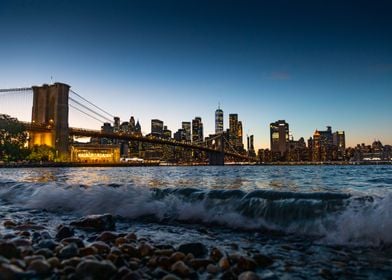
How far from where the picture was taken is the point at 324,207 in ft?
14.0

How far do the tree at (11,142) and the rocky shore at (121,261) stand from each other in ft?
223

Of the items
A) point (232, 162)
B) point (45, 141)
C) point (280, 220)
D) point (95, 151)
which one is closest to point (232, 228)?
point (280, 220)

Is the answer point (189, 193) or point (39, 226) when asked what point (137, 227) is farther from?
point (189, 193)

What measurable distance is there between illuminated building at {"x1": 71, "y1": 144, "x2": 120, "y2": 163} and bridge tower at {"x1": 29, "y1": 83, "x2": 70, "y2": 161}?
26194mm

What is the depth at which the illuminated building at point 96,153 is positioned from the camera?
9644 centimetres

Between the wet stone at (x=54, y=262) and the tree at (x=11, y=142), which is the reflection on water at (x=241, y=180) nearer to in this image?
the wet stone at (x=54, y=262)

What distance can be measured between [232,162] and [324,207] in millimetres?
91954

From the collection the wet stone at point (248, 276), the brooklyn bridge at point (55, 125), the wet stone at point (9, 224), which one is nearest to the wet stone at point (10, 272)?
the wet stone at point (248, 276)

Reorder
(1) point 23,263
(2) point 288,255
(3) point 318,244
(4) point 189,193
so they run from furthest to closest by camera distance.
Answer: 1. (4) point 189,193
2. (3) point 318,244
3. (2) point 288,255
4. (1) point 23,263

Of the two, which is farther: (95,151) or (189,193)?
(95,151)

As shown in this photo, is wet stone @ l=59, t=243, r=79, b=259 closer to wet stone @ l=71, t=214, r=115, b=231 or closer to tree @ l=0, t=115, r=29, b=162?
wet stone @ l=71, t=214, r=115, b=231

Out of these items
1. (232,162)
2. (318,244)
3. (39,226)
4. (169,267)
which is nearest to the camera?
(169,267)

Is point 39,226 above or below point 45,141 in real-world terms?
below

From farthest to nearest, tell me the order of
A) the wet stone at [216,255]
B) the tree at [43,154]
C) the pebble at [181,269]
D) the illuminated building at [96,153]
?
the illuminated building at [96,153] → the tree at [43,154] → the wet stone at [216,255] → the pebble at [181,269]
